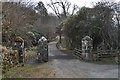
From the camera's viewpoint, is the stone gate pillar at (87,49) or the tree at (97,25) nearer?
the stone gate pillar at (87,49)

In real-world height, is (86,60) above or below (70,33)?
below

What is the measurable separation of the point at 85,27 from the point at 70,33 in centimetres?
253

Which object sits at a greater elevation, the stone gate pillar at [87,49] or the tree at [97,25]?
the tree at [97,25]

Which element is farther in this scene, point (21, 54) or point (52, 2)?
point (52, 2)

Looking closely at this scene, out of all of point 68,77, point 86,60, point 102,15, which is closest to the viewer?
point 68,77

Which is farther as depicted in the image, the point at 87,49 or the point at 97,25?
the point at 97,25

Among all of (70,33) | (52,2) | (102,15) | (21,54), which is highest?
(52,2)

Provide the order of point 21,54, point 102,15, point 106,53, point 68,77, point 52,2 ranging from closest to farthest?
point 68,77
point 21,54
point 106,53
point 102,15
point 52,2

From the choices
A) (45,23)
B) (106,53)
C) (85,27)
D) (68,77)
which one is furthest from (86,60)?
(45,23)

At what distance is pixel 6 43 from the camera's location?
13.6 m

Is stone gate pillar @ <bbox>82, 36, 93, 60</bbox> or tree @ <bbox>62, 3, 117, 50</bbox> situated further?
tree @ <bbox>62, 3, 117, 50</bbox>

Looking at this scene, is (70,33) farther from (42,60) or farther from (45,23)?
(45,23)

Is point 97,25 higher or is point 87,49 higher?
point 97,25

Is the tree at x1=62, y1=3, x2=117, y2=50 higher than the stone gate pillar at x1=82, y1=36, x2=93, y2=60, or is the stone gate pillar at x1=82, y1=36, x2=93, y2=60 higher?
the tree at x1=62, y1=3, x2=117, y2=50
